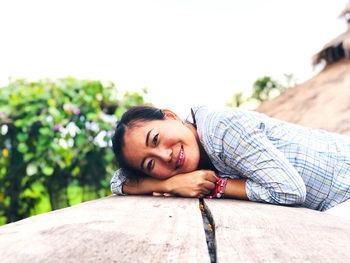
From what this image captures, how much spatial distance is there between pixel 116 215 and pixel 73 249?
1.10ft

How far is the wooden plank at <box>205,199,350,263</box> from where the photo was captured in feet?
1.88

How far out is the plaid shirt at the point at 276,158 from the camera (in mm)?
1405

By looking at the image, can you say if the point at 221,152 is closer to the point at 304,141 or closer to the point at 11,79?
the point at 304,141

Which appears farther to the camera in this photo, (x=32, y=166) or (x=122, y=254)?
(x=32, y=166)

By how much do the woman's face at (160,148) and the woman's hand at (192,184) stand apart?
0.22 feet

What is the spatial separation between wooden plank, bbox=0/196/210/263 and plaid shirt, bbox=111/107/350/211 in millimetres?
619

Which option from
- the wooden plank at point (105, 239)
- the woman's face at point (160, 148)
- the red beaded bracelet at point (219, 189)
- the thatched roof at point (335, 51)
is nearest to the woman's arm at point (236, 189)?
the red beaded bracelet at point (219, 189)

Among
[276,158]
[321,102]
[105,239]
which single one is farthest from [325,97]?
[105,239]

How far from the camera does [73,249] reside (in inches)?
23.1

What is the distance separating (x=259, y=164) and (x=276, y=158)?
79 mm

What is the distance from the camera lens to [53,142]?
257cm

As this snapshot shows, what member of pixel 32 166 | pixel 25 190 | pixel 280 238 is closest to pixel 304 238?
pixel 280 238

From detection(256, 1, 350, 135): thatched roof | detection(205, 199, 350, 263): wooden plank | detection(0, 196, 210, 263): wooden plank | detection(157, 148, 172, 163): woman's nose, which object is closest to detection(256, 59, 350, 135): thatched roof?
detection(256, 1, 350, 135): thatched roof

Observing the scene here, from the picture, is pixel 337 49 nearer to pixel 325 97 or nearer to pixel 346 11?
pixel 346 11
